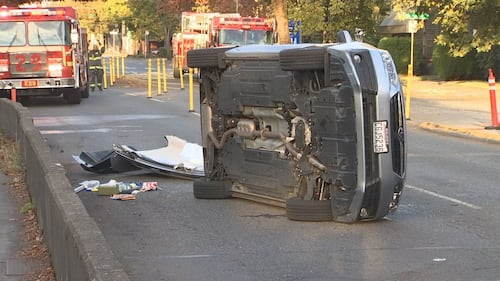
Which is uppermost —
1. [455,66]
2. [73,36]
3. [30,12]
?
[30,12]

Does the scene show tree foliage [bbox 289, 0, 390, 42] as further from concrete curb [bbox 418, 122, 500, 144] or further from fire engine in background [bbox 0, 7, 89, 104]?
concrete curb [bbox 418, 122, 500, 144]

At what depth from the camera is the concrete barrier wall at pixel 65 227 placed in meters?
4.13

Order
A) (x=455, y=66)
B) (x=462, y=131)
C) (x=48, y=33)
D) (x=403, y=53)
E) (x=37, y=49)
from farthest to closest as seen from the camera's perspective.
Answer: (x=403, y=53), (x=455, y=66), (x=48, y=33), (x=37, y=49), (x=462, y=131)

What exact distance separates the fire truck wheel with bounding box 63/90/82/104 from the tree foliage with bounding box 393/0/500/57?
11.3m

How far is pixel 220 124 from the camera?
8.74 m

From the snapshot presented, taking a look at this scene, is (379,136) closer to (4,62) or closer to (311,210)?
(311,210)

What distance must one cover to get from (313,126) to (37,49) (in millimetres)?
16596

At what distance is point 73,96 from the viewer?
23922 millimetres

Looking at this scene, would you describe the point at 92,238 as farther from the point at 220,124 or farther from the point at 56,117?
the point at 56,117

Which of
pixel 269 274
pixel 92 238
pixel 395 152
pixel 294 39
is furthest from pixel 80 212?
pixel 294 39

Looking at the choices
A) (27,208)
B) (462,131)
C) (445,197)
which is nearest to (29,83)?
(462,131)

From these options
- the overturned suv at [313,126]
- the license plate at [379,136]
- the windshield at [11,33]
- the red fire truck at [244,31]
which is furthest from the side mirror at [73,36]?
the license plate at [379,136]

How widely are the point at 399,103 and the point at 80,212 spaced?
11.4ft

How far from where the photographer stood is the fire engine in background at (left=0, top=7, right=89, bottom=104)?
72.8 ft
